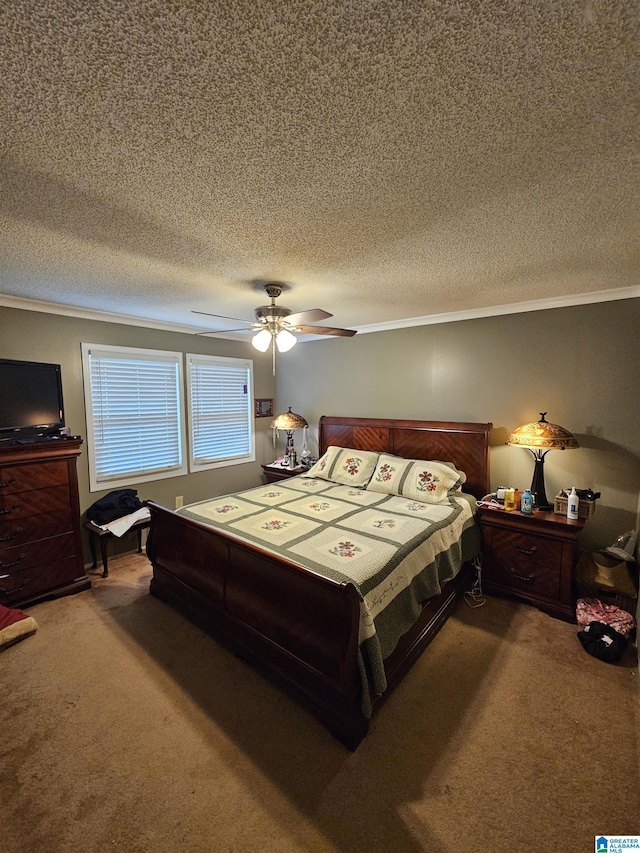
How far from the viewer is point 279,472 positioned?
4.58m

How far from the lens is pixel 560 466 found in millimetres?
3055

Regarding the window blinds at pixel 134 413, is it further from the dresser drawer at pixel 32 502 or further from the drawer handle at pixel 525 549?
the drawer handle at pixel 525 549

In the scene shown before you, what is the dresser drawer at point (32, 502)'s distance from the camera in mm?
2623

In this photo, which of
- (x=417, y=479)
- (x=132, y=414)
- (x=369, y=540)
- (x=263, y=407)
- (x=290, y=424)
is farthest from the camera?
(x=263, y=407)

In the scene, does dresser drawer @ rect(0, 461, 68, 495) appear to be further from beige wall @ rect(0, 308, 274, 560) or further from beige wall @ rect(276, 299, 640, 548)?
beige wall @ rect(276, 299, 640, 548)

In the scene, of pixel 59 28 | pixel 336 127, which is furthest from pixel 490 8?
pixel 59 28

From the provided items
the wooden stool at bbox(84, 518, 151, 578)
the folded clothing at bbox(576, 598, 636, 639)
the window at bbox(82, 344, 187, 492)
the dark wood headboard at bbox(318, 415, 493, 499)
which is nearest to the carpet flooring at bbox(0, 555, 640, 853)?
the folded clothing at bbox(576, 598, 636, 639)

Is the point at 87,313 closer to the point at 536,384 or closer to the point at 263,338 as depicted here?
the point at 263,338

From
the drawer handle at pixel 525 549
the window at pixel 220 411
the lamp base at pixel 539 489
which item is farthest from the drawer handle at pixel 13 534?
the lamp base at pixel 539 489

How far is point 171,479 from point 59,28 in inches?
151

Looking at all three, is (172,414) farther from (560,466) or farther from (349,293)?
(560,466)

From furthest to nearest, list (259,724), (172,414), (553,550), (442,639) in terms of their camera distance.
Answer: (172,414), (553,550), (442,639), (259,724)

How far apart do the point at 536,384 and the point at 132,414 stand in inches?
157

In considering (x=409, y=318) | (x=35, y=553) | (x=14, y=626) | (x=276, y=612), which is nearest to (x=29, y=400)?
(x=35, y=553)
